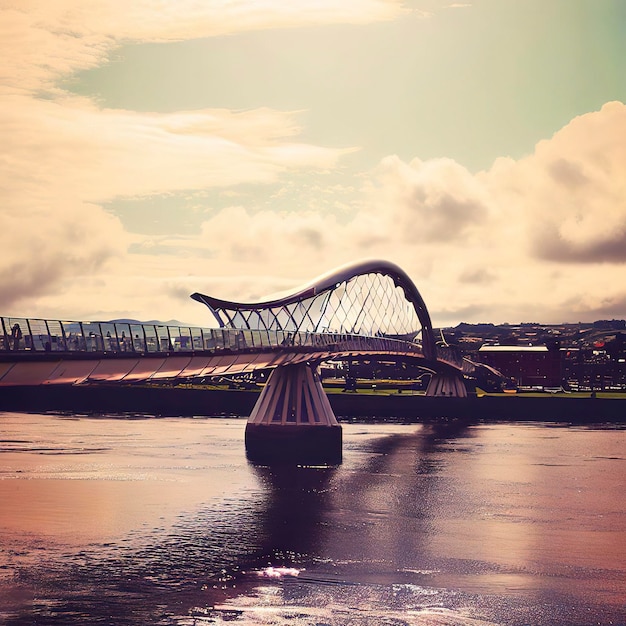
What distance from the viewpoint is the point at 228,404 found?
12188 centimetres

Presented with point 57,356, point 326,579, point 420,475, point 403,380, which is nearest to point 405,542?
point 326,579

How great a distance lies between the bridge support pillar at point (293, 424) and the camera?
223 ft

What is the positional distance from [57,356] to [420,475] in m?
33.8

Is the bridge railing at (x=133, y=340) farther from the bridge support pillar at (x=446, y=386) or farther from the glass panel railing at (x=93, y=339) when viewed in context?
the bridge support pillar at (x=446, y=386)

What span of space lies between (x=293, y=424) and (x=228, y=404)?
54.1 metres

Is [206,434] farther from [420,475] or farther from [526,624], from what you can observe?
[526,624]

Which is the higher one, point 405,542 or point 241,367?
point 241,367

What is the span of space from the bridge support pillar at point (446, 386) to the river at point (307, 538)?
191 ft

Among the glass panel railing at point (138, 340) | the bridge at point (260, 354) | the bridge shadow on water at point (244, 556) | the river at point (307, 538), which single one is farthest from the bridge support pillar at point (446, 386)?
the glass panel railing at point (138, 340)

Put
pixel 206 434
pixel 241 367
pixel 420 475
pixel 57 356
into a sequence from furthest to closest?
pixel 206 434 < pixel 420 475 < pixel 241 367 < pixel 57 356

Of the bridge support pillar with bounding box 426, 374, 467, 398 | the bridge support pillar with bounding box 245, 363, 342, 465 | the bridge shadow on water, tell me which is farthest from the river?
the bridge support pillar with bounding box 426, 374, 467, 398

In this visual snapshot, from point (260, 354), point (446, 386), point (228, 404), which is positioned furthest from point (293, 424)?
point (446, 386)

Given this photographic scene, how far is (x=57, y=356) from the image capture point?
34.3 meters

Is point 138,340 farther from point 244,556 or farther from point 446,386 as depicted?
point 446,386
